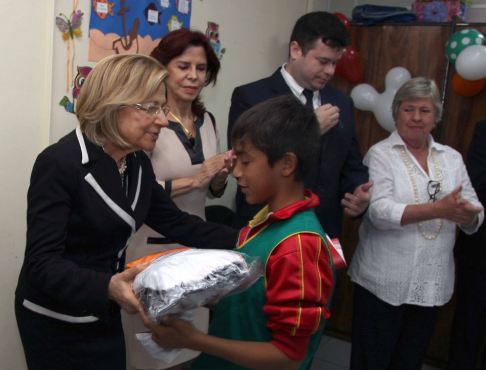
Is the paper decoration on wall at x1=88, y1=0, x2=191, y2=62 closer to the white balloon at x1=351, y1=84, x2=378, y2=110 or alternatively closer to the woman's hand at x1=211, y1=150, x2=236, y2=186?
the woman's hand at x1=211, y1=150, x2=236, y2=186

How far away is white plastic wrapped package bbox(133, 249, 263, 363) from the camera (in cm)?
97

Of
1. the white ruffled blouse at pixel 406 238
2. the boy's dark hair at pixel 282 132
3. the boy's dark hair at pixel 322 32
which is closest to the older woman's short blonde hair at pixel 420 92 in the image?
the white ruffled blouse at pixel 406 238

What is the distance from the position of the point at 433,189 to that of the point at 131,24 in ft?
5.17

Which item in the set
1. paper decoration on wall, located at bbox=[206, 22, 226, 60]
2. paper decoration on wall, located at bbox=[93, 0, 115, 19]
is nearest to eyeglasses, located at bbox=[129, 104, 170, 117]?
paper decoration on wall, located at bbox=[93, 0, 115, 19]

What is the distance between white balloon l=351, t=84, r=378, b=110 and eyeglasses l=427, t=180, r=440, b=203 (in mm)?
1149

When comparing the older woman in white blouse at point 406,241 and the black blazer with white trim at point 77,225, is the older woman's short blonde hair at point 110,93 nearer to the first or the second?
the black blazer with white trim at point 77,225

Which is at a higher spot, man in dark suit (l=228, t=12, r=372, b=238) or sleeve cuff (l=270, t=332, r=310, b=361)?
man in dark suit (l=228, t=12, r=372, b=238)

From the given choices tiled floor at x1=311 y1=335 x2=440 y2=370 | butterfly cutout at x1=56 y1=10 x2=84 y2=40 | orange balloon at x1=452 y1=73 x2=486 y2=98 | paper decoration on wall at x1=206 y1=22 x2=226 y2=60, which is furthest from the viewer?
tiled floor at x1=311 y1=335 x2=440 y2=370

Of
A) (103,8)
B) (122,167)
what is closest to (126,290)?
(122,167)

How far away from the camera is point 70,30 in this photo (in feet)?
6.64

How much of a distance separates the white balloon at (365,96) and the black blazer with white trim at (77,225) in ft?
7.25

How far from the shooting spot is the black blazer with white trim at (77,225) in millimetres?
1240

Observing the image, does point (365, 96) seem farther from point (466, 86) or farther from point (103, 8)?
point (103, 8)

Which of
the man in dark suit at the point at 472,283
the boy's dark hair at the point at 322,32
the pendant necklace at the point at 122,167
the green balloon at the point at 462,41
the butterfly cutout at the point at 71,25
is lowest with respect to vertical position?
the man in dark suit at the point at 472,283
